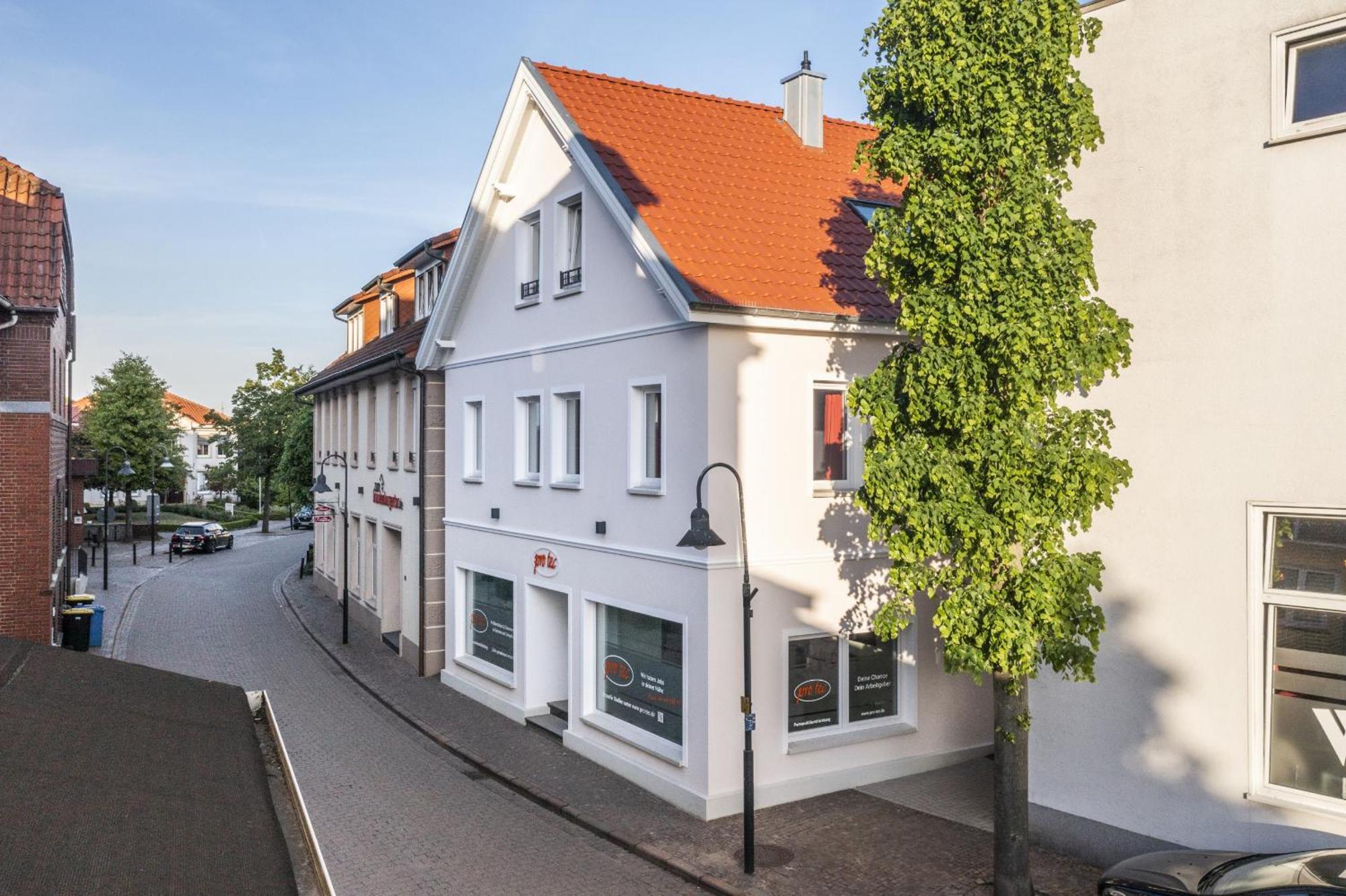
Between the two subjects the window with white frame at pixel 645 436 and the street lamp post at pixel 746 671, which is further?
the window with white frame at pixel 645 436

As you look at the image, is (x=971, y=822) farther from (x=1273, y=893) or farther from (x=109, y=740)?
(x=109, y=740)

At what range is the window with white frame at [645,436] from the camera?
533 inches

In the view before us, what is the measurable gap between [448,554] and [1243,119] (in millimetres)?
15131

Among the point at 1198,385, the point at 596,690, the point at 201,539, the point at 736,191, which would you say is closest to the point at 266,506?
the point at 201,539

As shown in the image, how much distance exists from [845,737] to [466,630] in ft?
28.5

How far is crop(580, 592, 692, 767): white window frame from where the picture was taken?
12.5 m

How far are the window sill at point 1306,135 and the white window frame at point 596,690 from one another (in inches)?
309

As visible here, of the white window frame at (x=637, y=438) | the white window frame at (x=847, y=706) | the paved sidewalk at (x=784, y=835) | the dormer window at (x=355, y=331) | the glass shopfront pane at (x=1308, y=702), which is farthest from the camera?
the dormer window at (x=355, y=331)

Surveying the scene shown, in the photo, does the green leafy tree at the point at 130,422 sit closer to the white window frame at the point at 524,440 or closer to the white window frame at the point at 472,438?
the white window frame at the point at 472,438

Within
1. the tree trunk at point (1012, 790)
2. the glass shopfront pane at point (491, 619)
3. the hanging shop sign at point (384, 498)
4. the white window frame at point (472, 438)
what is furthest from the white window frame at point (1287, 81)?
the hanging shop sign at point (384, 498)

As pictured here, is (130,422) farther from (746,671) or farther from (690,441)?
(746,671)

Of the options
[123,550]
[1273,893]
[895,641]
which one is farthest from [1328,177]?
[123,550]

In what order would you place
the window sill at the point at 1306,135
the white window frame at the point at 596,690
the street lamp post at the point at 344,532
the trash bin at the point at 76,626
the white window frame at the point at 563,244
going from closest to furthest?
the window sill at the point at 1306,135 → the white window frame at the point at 596,690 → the white window frame at the point at 563,244 → the trash bin at the point at 76,626 → the street lamp post at the point at 344,532

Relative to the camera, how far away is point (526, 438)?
56.1 feet
